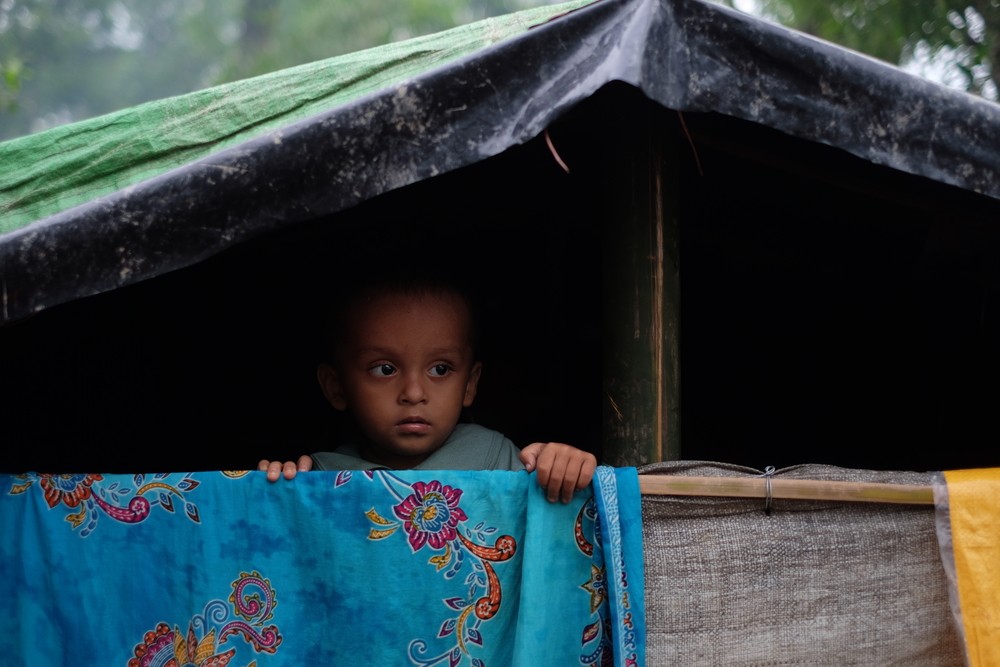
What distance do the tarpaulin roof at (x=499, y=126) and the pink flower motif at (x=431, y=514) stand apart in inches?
23.0

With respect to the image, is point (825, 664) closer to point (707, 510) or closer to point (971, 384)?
point (707, 510)

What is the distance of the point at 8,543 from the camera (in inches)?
78.7

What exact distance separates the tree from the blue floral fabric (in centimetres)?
533

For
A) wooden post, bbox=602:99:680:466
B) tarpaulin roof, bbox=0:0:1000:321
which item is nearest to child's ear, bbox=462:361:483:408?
wooden post, bbox=602:99:680:466

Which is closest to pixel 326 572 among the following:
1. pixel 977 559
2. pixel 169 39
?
pixel 977 559

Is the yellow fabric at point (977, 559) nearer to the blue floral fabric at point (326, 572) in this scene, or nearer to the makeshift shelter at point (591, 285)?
the makeshift shelter at point (591, 285)

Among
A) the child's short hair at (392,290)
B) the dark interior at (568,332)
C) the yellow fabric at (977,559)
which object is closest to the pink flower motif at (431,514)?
the child's short hair at (392,290)

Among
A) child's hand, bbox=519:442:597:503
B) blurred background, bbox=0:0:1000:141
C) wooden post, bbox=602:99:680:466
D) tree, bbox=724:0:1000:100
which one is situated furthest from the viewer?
blurred background, bbox=0:0:1000:141

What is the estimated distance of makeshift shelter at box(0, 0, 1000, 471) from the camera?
5.59ft

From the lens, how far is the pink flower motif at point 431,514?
191 centimetres

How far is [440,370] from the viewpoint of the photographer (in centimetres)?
273

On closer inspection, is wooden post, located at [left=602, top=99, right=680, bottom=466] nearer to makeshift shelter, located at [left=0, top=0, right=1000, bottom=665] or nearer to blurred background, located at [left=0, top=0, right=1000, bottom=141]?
makeshift shelter, located at [left=0, top=0, right=1000, bottom=665]

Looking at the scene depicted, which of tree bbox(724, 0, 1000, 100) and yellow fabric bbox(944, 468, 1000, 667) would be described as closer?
yellow fabric bbox(944, 468, 1000, 667)

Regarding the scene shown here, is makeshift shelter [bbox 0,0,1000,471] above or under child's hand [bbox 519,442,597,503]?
above
